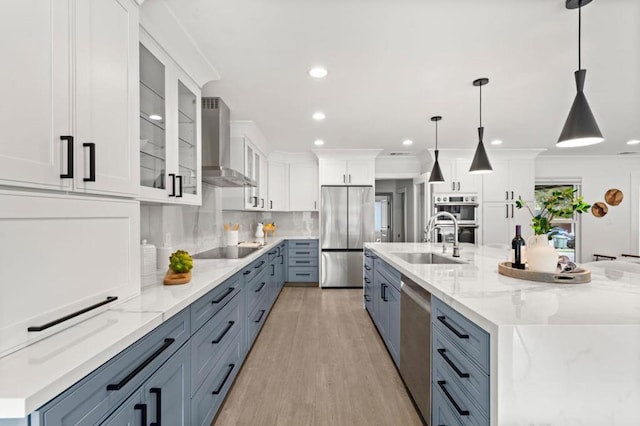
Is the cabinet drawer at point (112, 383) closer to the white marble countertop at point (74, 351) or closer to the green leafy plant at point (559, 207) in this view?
the white marble countertop at point (74, 351)

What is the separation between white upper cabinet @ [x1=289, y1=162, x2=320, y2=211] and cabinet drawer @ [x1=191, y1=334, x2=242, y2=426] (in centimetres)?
379

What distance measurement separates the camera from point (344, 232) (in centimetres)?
563

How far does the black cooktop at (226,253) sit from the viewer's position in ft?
10.7

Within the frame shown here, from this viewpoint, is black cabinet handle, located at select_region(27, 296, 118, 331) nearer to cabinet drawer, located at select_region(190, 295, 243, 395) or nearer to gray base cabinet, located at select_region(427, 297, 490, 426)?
cabinet drawer, located at select_region(190, 295, 243, 395)

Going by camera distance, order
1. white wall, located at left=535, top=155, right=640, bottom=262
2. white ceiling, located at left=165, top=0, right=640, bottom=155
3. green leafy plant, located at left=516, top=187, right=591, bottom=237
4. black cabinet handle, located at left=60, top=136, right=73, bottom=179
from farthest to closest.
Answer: white wall, located at left=535, top=155, right=640, bottom=262, white ceiling, located at left=165, top=0, right=640, bottom=155, green leafy plant, located at left=516, top=187, right=591, bottom=237, black cabinet handle, located at left=60, top=136, right=73, bottom=179

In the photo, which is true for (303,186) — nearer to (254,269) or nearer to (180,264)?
(254,269)

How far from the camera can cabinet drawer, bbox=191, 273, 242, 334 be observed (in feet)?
5.27

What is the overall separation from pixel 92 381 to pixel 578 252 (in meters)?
7.84

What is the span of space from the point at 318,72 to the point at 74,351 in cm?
235

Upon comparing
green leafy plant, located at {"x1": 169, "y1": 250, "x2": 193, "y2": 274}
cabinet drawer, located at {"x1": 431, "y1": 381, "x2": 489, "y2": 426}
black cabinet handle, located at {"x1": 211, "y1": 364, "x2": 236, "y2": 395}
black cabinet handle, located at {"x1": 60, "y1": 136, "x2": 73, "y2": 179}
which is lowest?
black cabinet handle, located at {"x1": 211, "y1": 364, "x2": 236, "y2": 395}

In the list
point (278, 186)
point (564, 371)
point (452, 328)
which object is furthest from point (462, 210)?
point (564, 371)

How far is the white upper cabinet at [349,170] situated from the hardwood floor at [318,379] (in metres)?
2.55

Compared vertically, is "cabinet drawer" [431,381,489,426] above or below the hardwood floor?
above

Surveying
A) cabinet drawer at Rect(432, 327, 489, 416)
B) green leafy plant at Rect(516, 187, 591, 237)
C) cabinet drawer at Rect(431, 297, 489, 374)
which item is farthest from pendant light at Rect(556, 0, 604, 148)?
cabinet drawer at Rect(432, 327, 489, 416)
